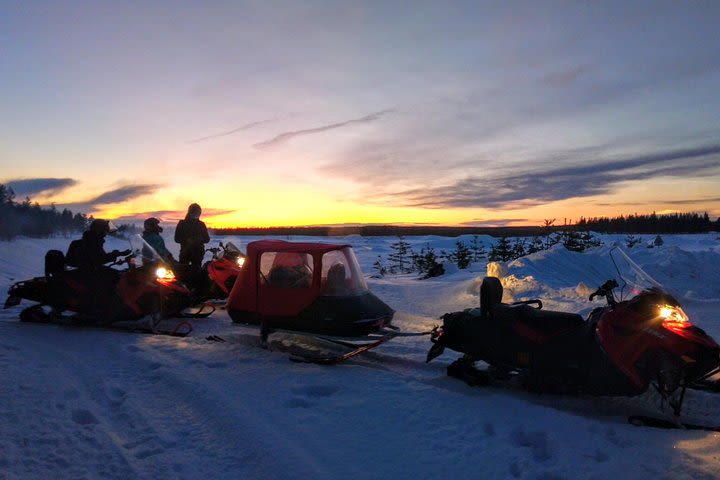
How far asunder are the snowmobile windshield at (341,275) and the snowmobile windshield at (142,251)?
12.1ft

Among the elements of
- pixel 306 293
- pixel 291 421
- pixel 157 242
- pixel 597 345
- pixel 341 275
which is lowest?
pixel 291 421

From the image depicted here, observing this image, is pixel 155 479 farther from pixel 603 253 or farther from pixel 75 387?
pixel 603 253

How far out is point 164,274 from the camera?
7.94 meters

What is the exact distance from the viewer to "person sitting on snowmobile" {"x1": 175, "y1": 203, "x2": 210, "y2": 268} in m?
9.88

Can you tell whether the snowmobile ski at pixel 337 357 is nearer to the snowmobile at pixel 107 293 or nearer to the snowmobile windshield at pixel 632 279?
the snowmobile windshield at pixel 632 279

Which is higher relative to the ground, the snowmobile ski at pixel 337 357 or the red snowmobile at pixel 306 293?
the red snowmobile at pixel 306 293

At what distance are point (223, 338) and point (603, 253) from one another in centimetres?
983

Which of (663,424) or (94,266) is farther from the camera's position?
(94,266)

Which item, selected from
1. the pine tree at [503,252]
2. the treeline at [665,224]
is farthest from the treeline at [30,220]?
the treeline at [665,224]

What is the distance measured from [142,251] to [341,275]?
13.3 feet

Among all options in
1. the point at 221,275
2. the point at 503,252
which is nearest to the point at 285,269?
the point at 221,275

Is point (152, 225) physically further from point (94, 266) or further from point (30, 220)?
point (30, 220)

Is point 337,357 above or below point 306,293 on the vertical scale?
below

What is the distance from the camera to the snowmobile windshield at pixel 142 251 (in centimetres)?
812
